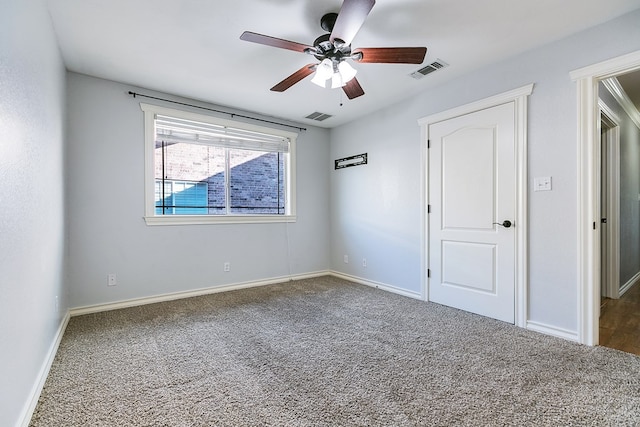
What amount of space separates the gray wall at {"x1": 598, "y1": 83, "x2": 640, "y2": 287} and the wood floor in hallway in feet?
1.51

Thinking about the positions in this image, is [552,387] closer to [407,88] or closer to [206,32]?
[407,88]

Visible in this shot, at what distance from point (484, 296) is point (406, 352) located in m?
1.27

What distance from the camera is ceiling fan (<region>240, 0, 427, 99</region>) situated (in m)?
1.78

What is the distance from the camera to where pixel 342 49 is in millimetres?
2209

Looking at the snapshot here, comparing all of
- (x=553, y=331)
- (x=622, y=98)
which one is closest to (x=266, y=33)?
(x=553, y=331)

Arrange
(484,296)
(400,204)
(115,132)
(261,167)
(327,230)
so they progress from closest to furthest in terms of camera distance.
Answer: (484,296) → (115,132) → (400,204) → (261,167) → (327,230)

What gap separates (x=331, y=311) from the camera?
10.4 feet

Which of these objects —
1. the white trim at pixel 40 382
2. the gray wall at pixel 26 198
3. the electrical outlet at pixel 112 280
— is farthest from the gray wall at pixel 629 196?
the electrical outlet at pixel 112 280

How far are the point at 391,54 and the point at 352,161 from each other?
2431 millimetres

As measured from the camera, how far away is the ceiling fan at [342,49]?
5.82 ft

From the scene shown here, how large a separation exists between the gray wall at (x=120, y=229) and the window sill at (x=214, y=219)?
0.06 meters

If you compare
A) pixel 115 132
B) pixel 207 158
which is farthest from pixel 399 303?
pixel 115 132

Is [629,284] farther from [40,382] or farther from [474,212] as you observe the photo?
→ [40,382]

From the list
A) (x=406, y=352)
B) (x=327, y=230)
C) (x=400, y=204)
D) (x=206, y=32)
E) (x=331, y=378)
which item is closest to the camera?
(x=331, y=378)
